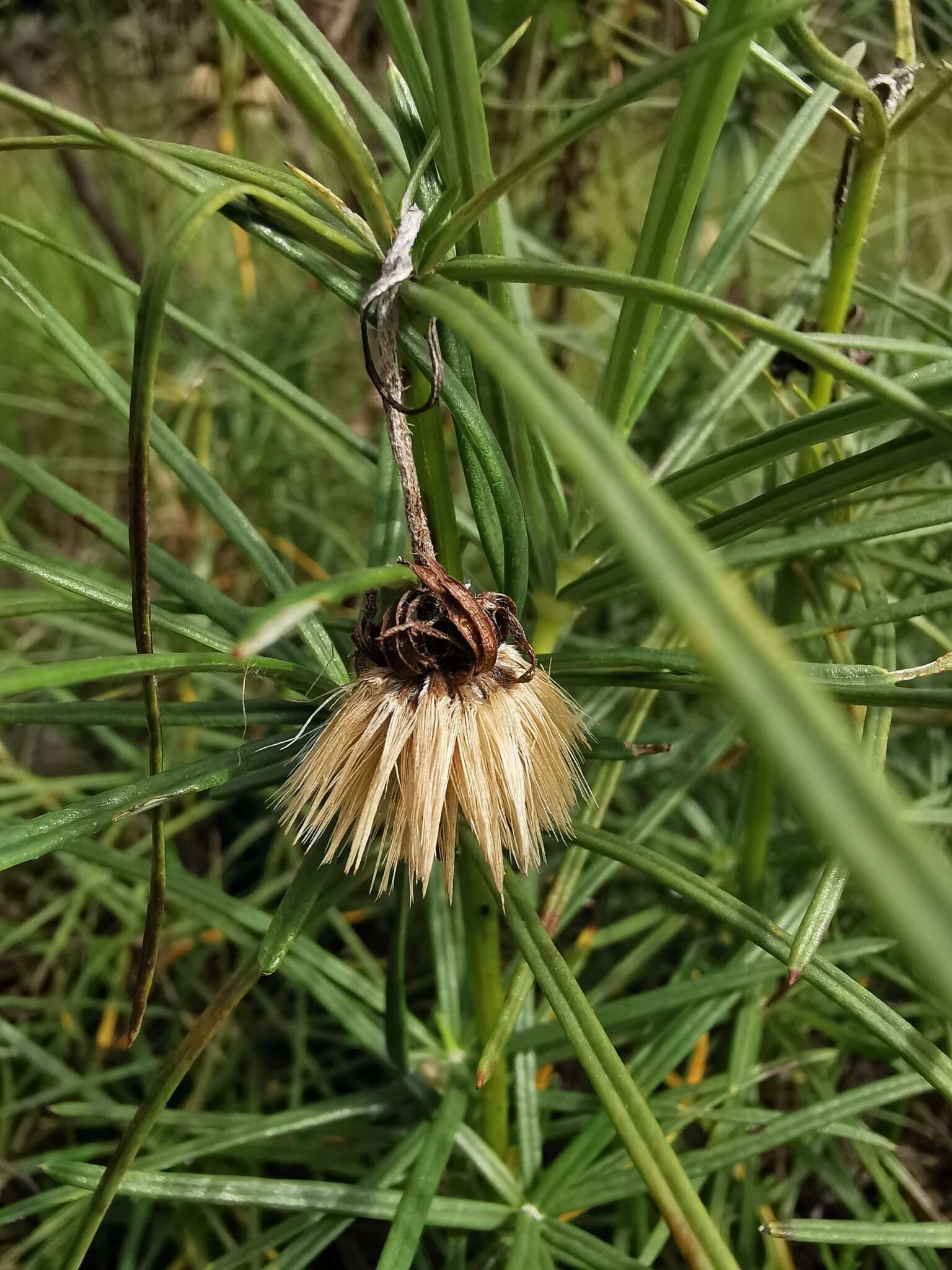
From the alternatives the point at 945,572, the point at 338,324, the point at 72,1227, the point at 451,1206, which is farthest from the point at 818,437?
the point at 338,324

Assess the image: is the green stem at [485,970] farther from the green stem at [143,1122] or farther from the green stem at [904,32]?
the green stem at [904,32]

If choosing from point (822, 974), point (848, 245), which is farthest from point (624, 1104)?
point (848, 245)

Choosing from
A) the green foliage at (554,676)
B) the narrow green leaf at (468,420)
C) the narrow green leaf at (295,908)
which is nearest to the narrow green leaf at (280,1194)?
the green foliage at (554,676)

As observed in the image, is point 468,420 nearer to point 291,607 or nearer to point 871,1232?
point 291,607

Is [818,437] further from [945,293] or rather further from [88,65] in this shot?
[88,65]

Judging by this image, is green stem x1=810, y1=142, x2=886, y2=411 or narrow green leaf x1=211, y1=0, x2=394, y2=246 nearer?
narrow green leaf x1=211, y1=0, x2=394, y2=246

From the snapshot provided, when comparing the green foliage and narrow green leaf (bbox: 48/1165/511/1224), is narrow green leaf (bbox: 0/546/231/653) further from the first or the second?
narrow green leaf (bbox: 48/1165/511/1224)

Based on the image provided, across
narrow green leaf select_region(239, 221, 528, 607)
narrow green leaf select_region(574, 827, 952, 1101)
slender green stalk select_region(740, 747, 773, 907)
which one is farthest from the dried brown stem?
slender green stalk select_region(740, 747, 773, 907)
